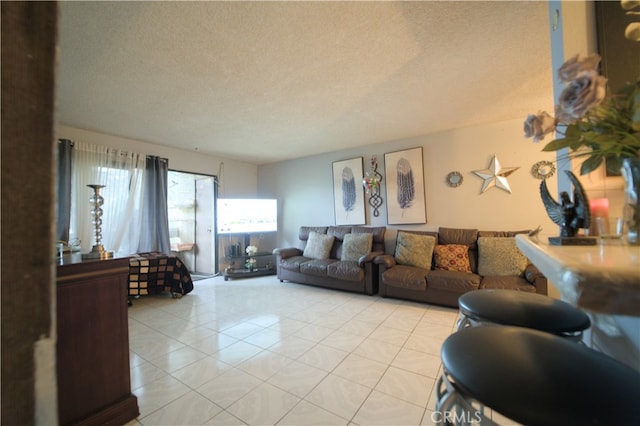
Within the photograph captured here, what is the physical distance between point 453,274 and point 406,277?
53 cm

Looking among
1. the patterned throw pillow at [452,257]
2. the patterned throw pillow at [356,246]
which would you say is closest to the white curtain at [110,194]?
the patterned throw pillow at [356,246]

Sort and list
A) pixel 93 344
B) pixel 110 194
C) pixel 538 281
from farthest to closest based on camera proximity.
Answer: pixel 110 194, pixel 538 281, pixel 93 344

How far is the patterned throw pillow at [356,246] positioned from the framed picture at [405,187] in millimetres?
532

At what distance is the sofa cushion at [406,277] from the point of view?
2975 millimetres

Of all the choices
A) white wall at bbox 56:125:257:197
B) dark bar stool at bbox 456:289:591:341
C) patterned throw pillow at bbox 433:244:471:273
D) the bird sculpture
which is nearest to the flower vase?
the bird sculpture

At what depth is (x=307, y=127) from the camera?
3.46 m

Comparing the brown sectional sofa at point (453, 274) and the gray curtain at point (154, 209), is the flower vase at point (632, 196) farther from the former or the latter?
the gray curtain at point (154, 209)

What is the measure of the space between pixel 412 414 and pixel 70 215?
4219 millimetres

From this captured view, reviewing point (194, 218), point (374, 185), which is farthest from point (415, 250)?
point (194, 218)

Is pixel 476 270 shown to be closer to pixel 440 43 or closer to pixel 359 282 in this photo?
pixel 359 282

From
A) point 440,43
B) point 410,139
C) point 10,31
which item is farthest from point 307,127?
point 10,31

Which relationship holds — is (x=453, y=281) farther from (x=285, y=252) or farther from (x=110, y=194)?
(x=110, y=194)

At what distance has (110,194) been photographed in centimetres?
350
